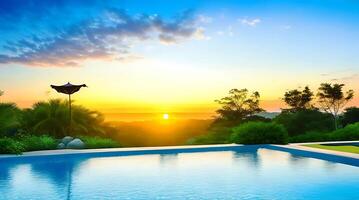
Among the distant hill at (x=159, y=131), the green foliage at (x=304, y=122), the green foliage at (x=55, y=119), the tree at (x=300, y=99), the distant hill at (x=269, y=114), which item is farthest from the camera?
the tree at (x=300, y=99)

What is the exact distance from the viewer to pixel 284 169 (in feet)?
34.4

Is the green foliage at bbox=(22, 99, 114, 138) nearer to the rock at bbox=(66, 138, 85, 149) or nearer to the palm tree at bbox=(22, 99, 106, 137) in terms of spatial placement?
the palm tree at bbox=(22, 99, 106, 137)

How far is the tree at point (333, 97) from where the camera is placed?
27234mm

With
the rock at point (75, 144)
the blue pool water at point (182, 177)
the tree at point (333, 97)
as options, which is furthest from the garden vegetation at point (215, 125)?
the blue pool water at point (182, 177)

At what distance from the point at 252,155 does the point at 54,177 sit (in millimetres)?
6300

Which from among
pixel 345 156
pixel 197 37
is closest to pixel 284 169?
pixel 345 156

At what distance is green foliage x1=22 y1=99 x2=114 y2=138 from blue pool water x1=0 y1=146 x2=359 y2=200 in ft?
14.7

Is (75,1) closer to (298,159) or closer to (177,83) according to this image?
(177,83)

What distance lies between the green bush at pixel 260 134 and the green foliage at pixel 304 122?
7503 mm

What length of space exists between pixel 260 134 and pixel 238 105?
462 inches

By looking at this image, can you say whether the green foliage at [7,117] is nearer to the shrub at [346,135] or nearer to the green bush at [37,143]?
the green bush at [37,143]

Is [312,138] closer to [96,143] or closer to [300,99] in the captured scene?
[96,143]

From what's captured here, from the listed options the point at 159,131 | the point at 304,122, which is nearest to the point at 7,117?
the point at 159,131

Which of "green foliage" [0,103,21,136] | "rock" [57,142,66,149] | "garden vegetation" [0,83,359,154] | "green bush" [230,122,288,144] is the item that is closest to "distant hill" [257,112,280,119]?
"garden vegetation" [0,83,359,154]
